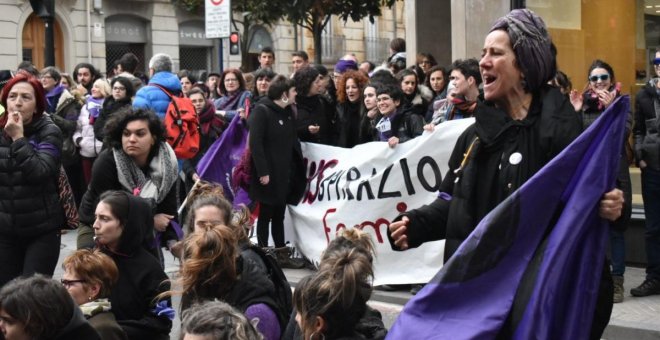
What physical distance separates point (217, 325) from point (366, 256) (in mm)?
806

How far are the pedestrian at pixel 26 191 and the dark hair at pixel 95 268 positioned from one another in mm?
1498

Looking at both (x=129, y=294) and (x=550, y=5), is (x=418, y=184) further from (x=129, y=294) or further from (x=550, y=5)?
(x=129, y=294)

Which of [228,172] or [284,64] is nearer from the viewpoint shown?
[228,172]

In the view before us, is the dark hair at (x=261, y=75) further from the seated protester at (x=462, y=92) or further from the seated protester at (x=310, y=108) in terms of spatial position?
the seated protester at (x=462, y=92)

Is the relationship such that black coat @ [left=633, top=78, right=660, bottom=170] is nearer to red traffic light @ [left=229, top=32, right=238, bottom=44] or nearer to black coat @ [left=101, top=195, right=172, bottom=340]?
black coat @ [left=101, top=195, right=172, bottom=340]

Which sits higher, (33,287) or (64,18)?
(64,18)

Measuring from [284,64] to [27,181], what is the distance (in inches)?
1213

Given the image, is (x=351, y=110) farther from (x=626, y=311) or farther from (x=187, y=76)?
(x=187, y=76)

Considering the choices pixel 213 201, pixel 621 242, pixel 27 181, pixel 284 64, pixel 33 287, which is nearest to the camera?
pixel 33 287

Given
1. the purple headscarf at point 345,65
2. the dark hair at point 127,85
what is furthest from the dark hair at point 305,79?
the purple headscarf at point 345,65

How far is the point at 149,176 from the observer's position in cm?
684

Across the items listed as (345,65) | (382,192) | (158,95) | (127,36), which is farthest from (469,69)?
(127,36)

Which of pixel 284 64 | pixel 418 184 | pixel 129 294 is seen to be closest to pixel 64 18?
pixel 284 64

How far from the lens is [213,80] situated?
15.9 meters
